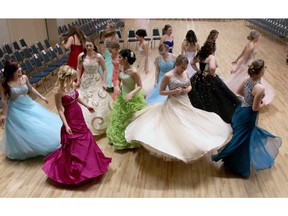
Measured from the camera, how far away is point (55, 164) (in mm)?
Result: 3912

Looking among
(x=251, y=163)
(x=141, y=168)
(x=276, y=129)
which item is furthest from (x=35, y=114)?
(x=276, y=129)

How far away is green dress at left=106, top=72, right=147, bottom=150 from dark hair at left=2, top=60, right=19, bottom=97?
1.43 m

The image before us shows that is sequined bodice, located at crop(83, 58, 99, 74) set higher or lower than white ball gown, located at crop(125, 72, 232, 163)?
higher

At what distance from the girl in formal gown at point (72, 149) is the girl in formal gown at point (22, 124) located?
0.51 metres

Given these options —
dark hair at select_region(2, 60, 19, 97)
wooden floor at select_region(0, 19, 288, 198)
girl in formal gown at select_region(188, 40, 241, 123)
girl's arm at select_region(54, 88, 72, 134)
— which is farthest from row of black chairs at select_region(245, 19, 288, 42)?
dark hair at select_region(2, 60, 19, 97)

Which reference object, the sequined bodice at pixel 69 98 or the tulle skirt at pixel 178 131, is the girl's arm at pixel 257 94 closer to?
the tulle skirt at pixel 178 131

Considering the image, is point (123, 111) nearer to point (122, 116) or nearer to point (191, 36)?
point (122, 116)

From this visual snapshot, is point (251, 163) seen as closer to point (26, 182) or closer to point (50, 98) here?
point (26, 182)

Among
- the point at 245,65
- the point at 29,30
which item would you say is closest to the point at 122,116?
the point at 245,65

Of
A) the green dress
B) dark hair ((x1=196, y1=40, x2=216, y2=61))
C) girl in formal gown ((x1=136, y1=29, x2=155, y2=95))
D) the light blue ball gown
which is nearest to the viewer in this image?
the light blue ball gown

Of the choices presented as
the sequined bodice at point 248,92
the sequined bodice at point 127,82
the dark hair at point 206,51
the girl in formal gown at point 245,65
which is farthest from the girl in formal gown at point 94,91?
the girl in formal gown at point 245,65

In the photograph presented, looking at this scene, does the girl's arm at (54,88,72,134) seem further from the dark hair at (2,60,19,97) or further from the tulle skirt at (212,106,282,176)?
the tulle skirt at (212,106,282,176)

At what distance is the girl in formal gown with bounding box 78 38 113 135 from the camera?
192 inches

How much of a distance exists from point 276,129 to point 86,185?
340 cm
